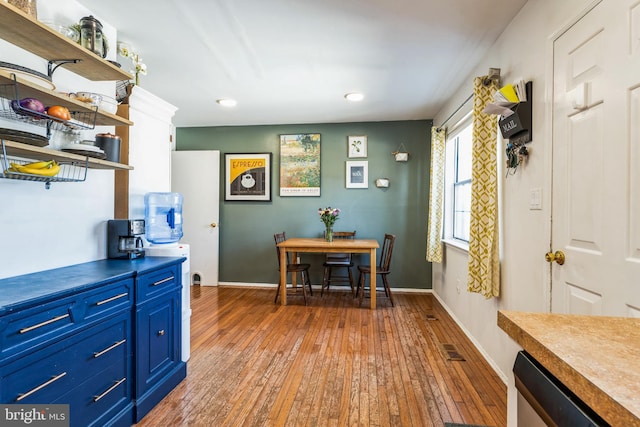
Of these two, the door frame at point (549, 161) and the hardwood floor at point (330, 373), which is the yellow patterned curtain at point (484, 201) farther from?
the hardwood floor at point (330, 373)

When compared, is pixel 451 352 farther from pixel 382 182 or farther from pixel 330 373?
pixel 382 182

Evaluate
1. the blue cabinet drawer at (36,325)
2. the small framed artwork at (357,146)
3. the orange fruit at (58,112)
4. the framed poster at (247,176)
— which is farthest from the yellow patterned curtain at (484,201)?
the framed poster at (247,176)

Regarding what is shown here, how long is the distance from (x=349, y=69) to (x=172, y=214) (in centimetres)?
200

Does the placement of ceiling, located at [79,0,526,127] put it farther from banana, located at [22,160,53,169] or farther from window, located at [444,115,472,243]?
banana, located at [22,160,53,169]

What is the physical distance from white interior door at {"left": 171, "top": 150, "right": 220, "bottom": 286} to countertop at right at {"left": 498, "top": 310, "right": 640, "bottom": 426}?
4.47 metres

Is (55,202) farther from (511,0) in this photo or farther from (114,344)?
(511,0)

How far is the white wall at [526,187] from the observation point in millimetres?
1717

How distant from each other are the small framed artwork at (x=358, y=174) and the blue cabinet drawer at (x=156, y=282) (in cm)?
302

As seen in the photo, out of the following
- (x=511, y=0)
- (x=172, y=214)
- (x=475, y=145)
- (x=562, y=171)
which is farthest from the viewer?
(x=172, y=214)

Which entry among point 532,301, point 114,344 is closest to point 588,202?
point 532,301

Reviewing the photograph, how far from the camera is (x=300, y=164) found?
15.6 ft

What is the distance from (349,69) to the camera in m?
2.91

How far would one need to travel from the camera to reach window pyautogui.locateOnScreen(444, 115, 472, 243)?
3447mm

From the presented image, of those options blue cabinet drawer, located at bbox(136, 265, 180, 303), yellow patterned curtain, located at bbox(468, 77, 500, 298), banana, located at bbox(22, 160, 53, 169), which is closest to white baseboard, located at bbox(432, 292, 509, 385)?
yellow patterned curtain, located at bbox(468, 77, 500, 298)
